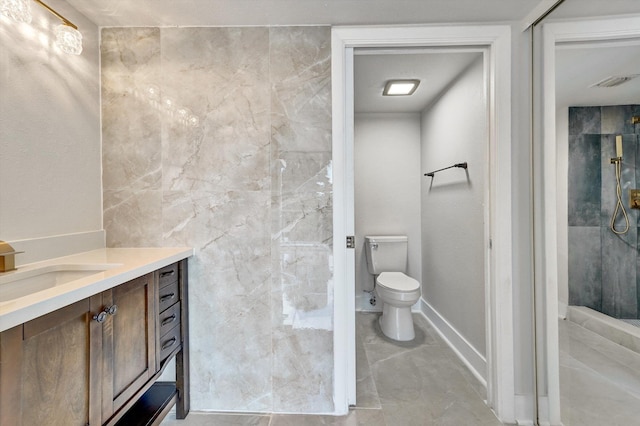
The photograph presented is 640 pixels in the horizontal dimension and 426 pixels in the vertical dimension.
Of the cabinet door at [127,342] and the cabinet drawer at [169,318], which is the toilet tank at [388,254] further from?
the cabinet door at [127,342]

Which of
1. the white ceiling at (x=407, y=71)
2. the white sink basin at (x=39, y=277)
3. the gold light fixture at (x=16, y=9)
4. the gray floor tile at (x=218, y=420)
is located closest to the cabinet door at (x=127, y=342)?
the white sink basin at (x=39, y=277)

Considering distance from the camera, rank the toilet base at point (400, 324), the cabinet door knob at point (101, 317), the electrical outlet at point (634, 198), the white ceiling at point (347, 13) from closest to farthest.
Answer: the cabinet door knob at point (101, 317)
the electrical outlet at point (634, 198)
the white ceiling at point (347, 13)
the toilet base at point (400, 324)

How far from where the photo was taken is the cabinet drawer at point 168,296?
132 cm

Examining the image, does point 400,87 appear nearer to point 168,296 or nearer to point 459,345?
point 459,345

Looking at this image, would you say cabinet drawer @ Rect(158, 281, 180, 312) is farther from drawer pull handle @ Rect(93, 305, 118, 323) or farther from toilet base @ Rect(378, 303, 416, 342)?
toilet base @ Rect(378, 303, 416, 342)

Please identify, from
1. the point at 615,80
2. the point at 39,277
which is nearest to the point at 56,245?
the point at 39,277

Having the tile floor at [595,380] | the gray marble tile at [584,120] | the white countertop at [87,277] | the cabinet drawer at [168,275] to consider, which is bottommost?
the tile floor at [595,380]

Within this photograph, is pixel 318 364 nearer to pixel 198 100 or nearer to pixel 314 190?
pixel 314 190

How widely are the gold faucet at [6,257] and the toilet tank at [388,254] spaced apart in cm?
247

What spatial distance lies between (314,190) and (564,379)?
1.56 meters

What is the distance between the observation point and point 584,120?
121 centimetres

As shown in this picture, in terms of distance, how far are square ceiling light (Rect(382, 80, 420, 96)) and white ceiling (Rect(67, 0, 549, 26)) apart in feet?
2.55

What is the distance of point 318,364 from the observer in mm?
1549

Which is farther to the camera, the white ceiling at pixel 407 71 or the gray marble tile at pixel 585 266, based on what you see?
the white ceiling at pixel 407 71
